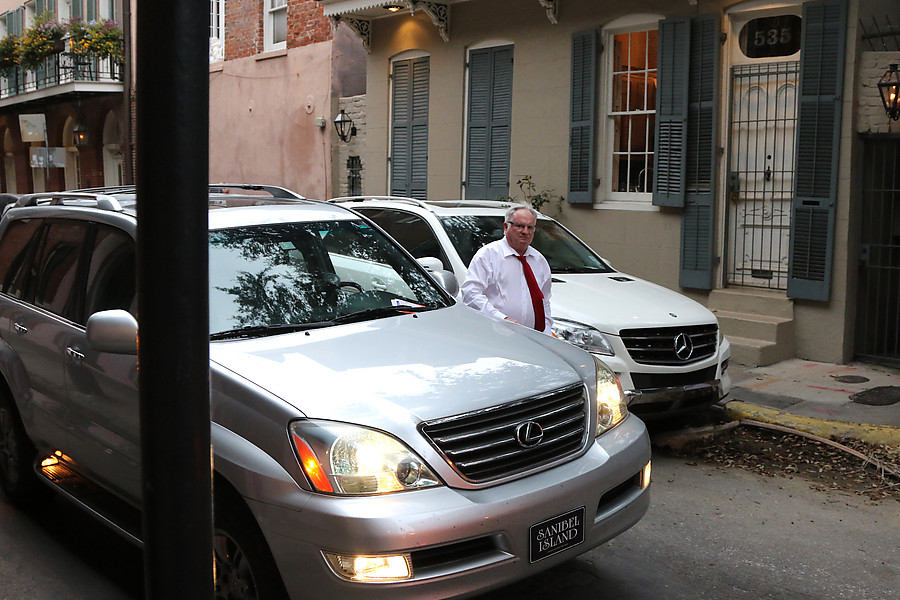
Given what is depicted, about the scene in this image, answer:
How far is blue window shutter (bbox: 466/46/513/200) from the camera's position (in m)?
13.6

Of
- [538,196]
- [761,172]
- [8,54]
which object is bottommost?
[538,196]

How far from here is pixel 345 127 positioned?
A: 17016mm

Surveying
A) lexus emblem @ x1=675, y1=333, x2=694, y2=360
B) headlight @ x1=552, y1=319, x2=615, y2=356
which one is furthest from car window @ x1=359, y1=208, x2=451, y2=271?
lexus emblem @ x1=675, y1=333, x2=694, y2=360

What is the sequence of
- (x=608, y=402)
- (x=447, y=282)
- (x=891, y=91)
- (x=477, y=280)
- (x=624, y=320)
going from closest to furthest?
(x=608, y=402)
(x=447, y=282)
(x=477, y=280)
(x=624, y=320)
(x=891, y=91)

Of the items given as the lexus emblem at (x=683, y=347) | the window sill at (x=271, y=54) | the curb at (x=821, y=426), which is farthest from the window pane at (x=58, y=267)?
the window sill at (x=271, y=54)

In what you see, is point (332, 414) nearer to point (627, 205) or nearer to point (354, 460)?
point (354, 460)

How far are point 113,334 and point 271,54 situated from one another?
1667 centimetres

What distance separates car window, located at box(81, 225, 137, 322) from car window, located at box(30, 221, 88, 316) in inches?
6.9

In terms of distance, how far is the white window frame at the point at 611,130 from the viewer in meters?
11.8

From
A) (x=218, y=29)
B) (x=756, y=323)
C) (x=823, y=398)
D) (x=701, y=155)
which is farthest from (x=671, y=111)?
(x=218, y=29)

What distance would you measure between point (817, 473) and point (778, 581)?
209 cm

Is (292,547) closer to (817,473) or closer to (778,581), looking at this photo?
(778,581)

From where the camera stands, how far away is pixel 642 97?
39.2 feet

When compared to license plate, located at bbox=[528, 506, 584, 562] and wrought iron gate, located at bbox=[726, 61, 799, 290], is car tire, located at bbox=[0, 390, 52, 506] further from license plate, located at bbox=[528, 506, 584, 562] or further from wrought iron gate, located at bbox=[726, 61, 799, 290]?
wrought iron gate, located at bbox=[726, 61, 799, 290]
